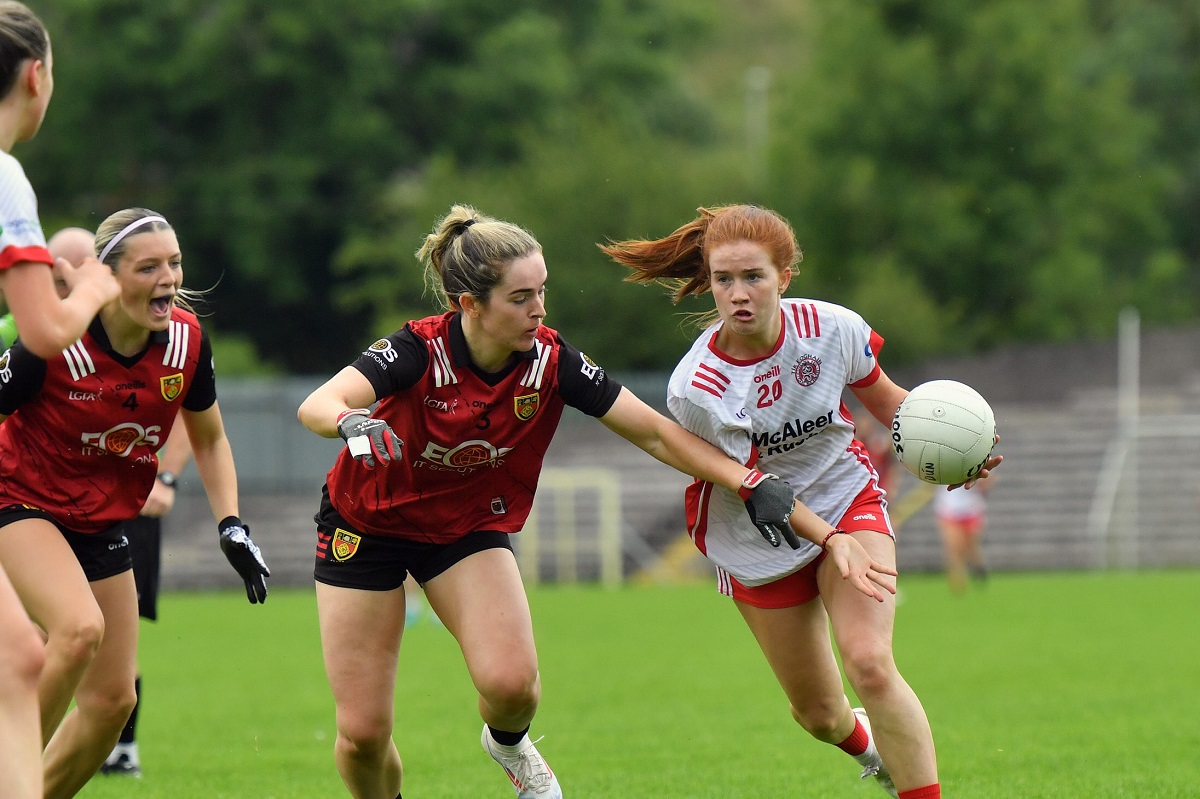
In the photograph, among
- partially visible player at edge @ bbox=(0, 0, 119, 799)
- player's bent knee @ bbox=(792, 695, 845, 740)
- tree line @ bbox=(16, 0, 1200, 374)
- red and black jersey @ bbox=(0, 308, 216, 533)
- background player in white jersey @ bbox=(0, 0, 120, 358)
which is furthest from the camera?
tree line @ bbox=(16, 0, 1200, 374)

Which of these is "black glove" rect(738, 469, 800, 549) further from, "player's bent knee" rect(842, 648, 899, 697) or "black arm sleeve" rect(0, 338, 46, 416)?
"black arm sleeve" rect(0, 338, 46, 416)

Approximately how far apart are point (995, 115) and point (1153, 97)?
13.7 meters

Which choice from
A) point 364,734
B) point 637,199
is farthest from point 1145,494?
point 364,734

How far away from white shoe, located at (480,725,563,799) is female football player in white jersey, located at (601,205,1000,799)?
957mm

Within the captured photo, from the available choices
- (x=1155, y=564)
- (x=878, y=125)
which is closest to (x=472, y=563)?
(x=1155, y=564)

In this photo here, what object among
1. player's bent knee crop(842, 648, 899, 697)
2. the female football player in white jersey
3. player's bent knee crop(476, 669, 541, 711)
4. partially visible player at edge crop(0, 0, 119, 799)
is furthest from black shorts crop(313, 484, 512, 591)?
partially visible player at edge crop(0, 0, 119, 799)

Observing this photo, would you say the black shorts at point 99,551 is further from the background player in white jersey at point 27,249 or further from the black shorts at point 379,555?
the background player in white jersey at point 27,249

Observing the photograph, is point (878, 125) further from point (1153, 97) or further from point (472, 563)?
point (472, 563)

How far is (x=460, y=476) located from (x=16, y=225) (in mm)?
1926

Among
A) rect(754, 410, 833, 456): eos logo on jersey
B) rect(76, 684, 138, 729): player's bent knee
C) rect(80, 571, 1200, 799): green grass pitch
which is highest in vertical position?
rect(754, 410, 833, 456): eos logo on jersey

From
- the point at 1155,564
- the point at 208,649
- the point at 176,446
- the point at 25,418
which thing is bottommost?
the point at 1155,564

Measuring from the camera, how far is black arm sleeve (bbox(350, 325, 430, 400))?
5387 millimetres

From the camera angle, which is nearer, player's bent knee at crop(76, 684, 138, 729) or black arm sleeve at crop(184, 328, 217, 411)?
player's bent knee at crop(76, 684, 138, 729)

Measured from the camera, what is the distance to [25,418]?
537cm
